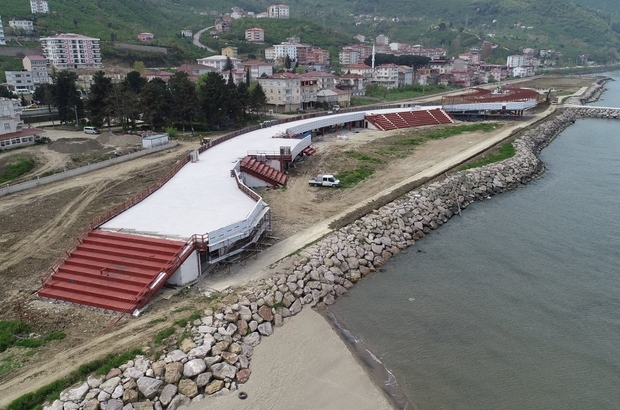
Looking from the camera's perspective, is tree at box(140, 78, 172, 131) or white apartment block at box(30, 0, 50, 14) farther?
white apartment block at box(30, 0, 50, 14)

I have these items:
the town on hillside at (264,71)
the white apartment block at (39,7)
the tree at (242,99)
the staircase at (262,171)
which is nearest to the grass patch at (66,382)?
the staircase at (262,171)

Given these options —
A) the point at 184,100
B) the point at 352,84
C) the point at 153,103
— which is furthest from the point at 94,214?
the point at 352,84

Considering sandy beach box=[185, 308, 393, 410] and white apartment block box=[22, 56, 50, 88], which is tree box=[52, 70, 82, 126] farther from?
sandy beach box=[185, 308, 393, 410]

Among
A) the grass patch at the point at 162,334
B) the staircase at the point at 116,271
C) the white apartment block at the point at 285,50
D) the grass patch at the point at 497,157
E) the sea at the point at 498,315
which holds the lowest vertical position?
the sea at the point at 498,315

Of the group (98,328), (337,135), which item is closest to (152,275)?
(98,328)

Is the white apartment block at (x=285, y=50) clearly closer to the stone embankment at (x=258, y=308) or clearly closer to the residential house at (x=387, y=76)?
the residential house at (x=387, y=76)

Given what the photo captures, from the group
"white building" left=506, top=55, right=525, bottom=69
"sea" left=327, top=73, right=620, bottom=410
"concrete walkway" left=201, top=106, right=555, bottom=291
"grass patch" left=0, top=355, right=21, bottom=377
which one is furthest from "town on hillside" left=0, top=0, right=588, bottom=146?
"sea" left=327, top=73, right=620, bottom=410

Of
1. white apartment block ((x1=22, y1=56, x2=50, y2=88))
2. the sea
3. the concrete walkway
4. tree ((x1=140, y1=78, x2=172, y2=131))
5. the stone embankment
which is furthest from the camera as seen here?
white apartment block ((x1=22, y1=56, x2=50, y2=88))

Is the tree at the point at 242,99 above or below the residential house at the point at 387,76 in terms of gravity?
below
